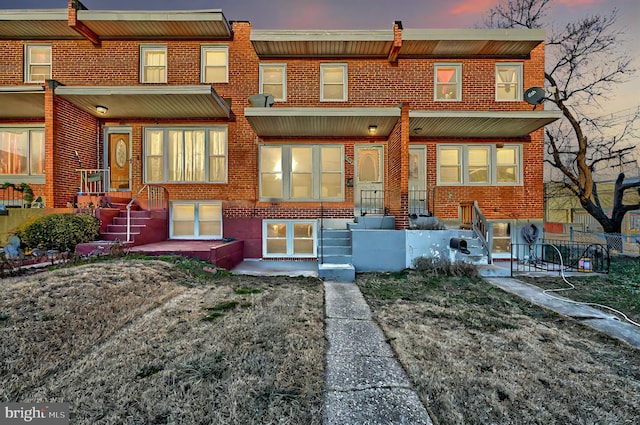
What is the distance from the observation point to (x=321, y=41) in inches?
377

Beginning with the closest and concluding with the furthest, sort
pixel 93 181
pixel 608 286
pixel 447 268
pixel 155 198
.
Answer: pixel 608 286 < pixel 447 268 < pixel 93 181 < pixel 155 198

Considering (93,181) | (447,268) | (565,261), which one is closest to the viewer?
(447,268)

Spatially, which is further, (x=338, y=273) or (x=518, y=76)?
(x=518, y=76)

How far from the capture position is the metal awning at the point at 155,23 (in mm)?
9398

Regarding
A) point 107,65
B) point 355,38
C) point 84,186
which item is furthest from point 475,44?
point 84,186

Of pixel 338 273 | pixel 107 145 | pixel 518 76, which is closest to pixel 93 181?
pixel 107 145

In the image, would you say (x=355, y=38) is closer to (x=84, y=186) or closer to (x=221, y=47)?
(x=221, y=47)

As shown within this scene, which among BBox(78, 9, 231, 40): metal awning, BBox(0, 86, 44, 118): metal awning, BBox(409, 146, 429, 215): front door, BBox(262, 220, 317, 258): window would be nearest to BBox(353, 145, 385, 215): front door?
BBox(409, 146, 429, 215): front door

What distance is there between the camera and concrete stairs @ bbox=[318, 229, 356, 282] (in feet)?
23.5

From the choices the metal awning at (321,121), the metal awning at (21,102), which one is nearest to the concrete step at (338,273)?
the metal awning at (321,121)

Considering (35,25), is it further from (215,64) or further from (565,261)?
(565,261)

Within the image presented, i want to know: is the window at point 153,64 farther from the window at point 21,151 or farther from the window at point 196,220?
the window at point 196,220

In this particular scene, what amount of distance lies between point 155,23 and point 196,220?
653cm

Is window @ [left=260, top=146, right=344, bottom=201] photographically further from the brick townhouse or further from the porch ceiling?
the porch ceiling
